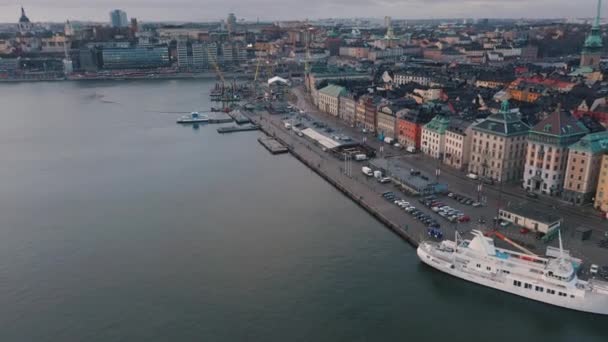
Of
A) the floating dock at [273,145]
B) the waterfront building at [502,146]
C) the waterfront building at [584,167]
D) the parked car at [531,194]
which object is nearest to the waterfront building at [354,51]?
the floating dock at [273,145]

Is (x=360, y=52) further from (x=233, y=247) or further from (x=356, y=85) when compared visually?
(x=233, y=247)

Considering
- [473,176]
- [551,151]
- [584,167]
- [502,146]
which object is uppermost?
[551,151]

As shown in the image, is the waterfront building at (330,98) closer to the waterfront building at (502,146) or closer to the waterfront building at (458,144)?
the waterfront building at (458,144)

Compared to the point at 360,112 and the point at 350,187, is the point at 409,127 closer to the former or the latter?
the point at 360,112

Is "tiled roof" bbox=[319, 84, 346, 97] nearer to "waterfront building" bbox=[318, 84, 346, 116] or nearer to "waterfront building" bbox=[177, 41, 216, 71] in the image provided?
"waterfront building" bbox=[318, 84, 346, 116]

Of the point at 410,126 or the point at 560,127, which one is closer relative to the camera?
the point at 560,127

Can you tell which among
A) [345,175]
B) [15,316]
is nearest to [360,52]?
[345,175]

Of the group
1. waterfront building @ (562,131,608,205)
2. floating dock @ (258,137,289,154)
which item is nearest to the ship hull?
waterfront building @ (562,131,608,205)

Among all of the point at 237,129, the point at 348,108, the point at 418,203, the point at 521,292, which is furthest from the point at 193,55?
the point at 521,292
